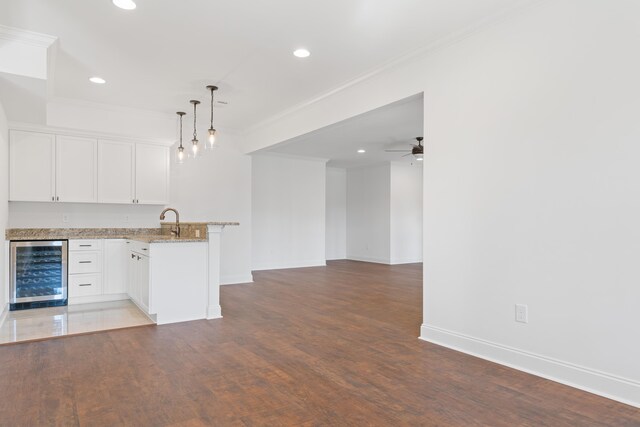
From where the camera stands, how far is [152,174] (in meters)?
5.88

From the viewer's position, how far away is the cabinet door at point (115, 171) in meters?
5.50

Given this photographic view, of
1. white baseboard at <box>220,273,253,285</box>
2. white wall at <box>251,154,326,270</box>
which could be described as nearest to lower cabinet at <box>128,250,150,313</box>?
white baseboard at <box>220,273,253,285</box>

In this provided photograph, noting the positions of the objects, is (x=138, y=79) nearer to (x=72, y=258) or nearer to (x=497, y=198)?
(x=72, y=258)

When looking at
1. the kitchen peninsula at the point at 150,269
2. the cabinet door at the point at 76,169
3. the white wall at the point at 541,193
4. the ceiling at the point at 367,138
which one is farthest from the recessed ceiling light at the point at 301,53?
the cabinet door at the point at 76,169

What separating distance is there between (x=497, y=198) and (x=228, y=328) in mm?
2823

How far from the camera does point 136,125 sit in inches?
234

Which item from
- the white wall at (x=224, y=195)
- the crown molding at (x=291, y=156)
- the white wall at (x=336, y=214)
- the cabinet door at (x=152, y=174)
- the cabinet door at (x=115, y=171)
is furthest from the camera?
the white wall at (x=336, y=214)

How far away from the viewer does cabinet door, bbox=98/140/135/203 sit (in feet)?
18.1

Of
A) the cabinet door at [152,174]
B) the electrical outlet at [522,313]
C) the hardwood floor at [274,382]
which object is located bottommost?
the hardwood floor at [274,382]

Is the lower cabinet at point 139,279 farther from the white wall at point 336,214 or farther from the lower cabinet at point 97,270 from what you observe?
the white wall at point 336,214

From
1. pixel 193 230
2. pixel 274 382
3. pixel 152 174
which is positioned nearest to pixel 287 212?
pixel 152 174

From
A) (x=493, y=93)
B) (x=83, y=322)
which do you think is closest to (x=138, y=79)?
(x=83, y=322)

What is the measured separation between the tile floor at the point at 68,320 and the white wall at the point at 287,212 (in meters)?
3.95

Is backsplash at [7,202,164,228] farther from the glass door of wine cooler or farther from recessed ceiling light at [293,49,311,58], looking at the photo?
recessed ceiling light at [293,49,311,58]
